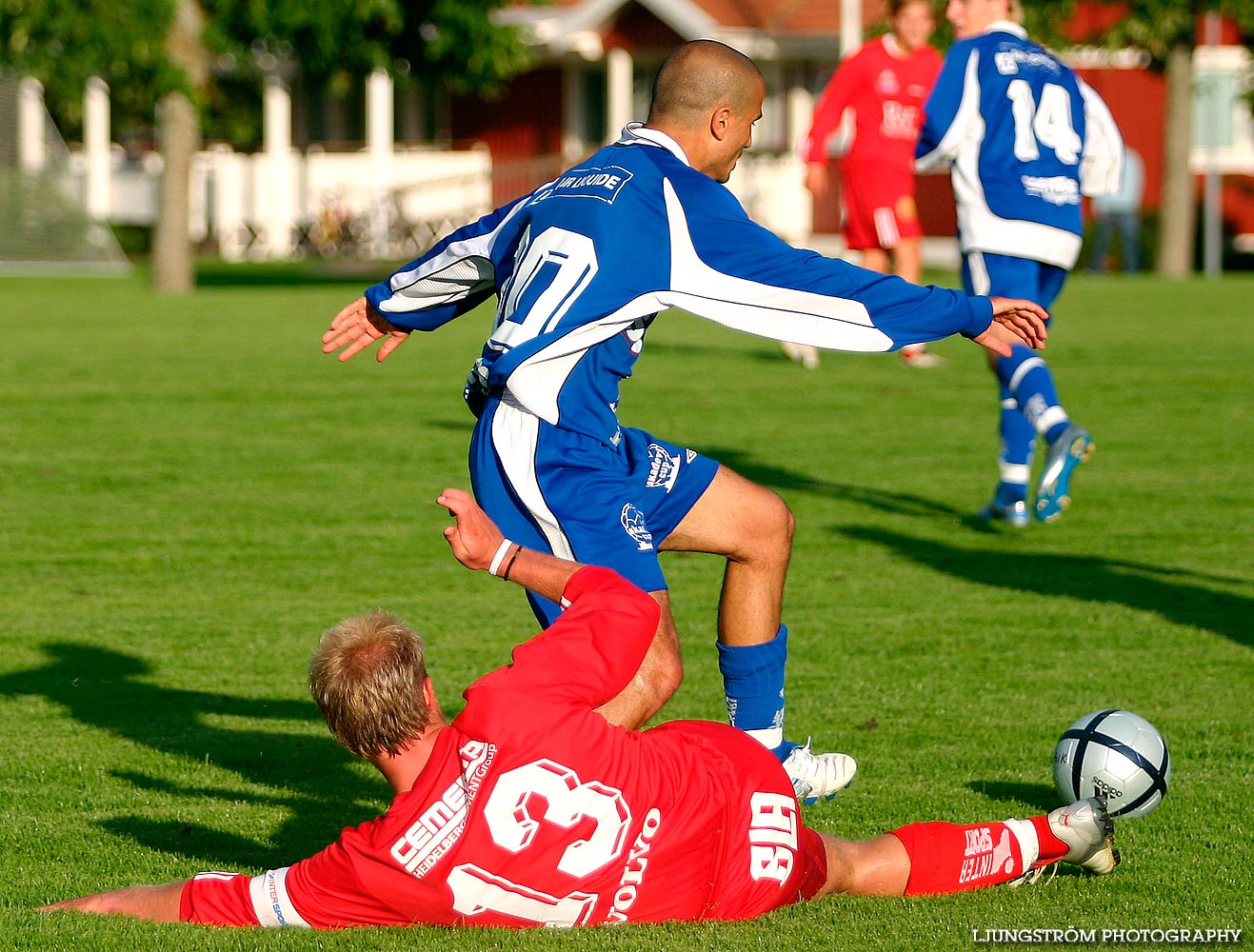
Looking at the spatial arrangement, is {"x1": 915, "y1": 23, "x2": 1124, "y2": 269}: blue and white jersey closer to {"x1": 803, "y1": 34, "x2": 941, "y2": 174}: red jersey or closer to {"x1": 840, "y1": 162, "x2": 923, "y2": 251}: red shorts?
{"x1": 840, "y1": 162, "x2": 923, "y2": 251}: red shorts

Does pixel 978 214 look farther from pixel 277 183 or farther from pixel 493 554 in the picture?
pixel 277 183

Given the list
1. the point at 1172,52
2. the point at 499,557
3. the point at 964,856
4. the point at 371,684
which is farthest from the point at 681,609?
the point at 1172,52

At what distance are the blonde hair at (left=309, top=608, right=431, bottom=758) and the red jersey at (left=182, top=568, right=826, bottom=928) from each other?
0.41ft

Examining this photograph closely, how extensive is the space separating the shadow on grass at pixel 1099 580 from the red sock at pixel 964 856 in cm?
284

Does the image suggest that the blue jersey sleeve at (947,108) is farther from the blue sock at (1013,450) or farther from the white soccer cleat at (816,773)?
the white soccer cleat at (816,773)

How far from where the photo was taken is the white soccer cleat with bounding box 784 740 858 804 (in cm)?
485

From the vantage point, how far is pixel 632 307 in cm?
444

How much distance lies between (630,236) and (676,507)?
0.79 metres

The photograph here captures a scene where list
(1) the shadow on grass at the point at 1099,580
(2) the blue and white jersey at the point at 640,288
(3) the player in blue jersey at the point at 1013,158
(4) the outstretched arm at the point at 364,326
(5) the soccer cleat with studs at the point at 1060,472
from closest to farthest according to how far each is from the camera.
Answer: (2) the blue and white jersey at the point at 640,288
(4) the outstretched arm at the point at 364,326
(1) the shadow on grass at the point at 1099,580
(5) the soccer cleat with studs at the point at 1060,472
(3) the player in blue jersey at the point at 1013,158

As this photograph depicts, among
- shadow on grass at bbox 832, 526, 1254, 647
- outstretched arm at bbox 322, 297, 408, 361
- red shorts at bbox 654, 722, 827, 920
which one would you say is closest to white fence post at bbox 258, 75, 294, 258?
shadow on grass at bbox 832, 526, 1254, 647

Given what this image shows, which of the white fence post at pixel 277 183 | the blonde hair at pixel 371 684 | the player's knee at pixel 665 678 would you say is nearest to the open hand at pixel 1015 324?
the player's knee at pixel 665 678

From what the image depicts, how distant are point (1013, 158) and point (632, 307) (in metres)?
4.76

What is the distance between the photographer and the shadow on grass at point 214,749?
4.78m

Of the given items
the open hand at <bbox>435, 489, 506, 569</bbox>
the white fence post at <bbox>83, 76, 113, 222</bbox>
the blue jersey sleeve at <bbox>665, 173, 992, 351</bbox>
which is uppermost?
the white fence post at <bbox>83, 76, 113, 222</bbox>
